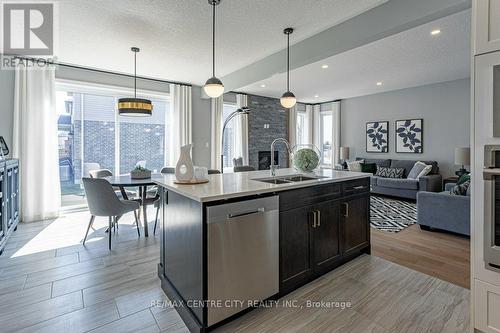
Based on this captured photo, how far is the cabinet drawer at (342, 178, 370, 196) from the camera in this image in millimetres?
2656

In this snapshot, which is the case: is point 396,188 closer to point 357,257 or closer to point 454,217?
point 454,217

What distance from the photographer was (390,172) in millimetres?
6500

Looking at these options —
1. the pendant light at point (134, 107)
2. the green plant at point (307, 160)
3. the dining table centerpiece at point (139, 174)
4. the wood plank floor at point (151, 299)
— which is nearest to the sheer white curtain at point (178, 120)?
the dining table centerpiece at point (139, 174)

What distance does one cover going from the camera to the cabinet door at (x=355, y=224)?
8.72 ft

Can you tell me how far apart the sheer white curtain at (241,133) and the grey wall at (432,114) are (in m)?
3.61

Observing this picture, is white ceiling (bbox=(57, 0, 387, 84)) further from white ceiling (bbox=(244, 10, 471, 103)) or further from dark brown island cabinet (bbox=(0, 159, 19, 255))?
dark brown island cabinet (bbox=(0, 159, 19, 255))

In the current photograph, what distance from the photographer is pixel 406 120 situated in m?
6.78

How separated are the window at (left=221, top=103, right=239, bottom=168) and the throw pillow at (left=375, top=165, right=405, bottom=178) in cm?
388

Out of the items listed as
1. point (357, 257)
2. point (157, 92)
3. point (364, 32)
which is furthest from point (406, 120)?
point (157, 92)

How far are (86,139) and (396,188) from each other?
6.79 metres

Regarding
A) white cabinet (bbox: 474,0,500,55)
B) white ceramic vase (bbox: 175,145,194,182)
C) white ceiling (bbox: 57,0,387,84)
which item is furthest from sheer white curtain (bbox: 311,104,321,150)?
white cabinet (bbox: 474,0,500,55)

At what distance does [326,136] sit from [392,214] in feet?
15.8

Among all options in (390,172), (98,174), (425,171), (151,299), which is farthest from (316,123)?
(151,299)

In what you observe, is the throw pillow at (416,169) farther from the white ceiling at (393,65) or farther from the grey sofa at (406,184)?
the white ceiling at (393,65)
